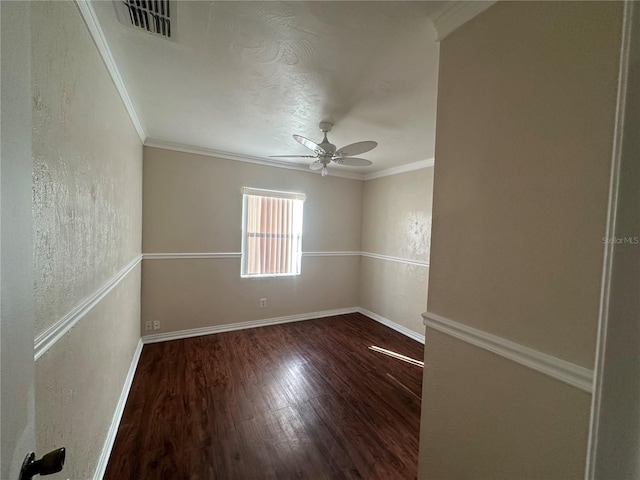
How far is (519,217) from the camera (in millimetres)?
927

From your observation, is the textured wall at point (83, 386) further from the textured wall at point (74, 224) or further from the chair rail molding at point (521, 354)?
the chair rail molding at point (521, 354)

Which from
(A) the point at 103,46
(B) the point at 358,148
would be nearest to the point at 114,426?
(A) the point at 103,46

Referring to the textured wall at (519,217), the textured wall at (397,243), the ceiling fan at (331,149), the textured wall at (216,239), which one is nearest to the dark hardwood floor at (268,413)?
the textured wall at (216,239)

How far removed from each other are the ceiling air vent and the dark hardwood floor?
96.8 inches

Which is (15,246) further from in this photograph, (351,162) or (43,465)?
(351,162)

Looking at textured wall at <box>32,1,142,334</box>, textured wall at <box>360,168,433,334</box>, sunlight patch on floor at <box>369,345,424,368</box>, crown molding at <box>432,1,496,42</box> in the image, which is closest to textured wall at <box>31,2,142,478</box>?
textured wall at <box>32,1,142,334</box>

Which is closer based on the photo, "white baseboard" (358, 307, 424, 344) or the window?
"white baseboard" (358, 307, 424, 344)

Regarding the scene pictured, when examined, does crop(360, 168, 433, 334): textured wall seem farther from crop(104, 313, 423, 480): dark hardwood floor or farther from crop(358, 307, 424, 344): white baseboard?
crop(104, 313, 423, 480): dark hardwood floor

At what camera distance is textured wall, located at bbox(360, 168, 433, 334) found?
A: 349 centimetres

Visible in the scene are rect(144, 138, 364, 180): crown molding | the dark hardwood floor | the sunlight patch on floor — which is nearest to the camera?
the dark hardwood floor

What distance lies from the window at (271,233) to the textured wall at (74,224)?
193 cm

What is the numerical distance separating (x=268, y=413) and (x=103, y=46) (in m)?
2.59

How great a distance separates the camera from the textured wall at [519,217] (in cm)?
76

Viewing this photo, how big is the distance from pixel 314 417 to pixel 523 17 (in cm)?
255
